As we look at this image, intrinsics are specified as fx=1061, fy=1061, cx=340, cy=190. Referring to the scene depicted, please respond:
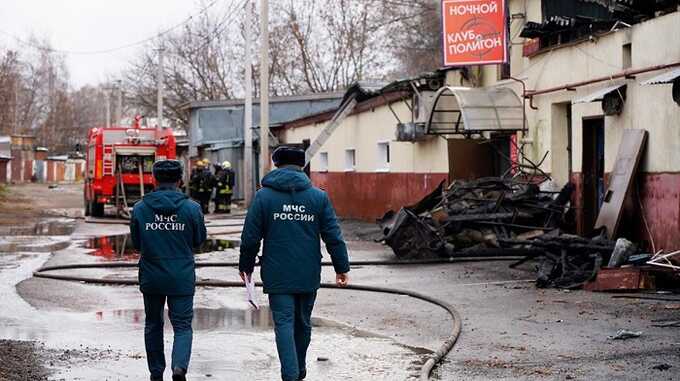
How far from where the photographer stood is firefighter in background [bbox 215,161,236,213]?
112 feet

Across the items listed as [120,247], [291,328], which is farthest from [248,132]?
[291,328]

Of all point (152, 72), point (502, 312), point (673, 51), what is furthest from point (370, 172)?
point (152, 72)

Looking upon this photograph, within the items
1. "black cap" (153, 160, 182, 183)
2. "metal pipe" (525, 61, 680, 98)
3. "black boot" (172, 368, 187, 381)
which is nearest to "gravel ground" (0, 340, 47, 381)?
"black boot" (172, 368, 187, 381)

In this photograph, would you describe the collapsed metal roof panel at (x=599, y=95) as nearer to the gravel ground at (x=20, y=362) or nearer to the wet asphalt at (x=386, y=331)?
the wet asphalt at (x=386, y=331)

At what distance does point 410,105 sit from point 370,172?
4310 mm

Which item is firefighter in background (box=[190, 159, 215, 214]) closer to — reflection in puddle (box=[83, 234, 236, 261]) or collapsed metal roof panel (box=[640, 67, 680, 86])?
reflection in puddle (box=[83, 234, 236, 261])

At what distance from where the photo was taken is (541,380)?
798 centimetres

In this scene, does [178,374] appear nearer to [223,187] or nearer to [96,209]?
[96,209]

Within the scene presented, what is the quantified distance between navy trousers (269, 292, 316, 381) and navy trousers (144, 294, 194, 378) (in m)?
0.69

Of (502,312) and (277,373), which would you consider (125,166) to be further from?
(277,373)

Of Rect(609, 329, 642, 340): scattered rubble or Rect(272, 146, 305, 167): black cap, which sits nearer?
Rect(272, 146, 305, 167): black cap

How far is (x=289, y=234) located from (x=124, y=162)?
25.8 metres

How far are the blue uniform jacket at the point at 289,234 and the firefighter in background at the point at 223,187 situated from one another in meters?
26.4

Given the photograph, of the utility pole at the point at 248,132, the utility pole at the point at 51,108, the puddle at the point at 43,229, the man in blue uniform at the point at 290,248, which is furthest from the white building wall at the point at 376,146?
the utility pole at the point at 51,108
